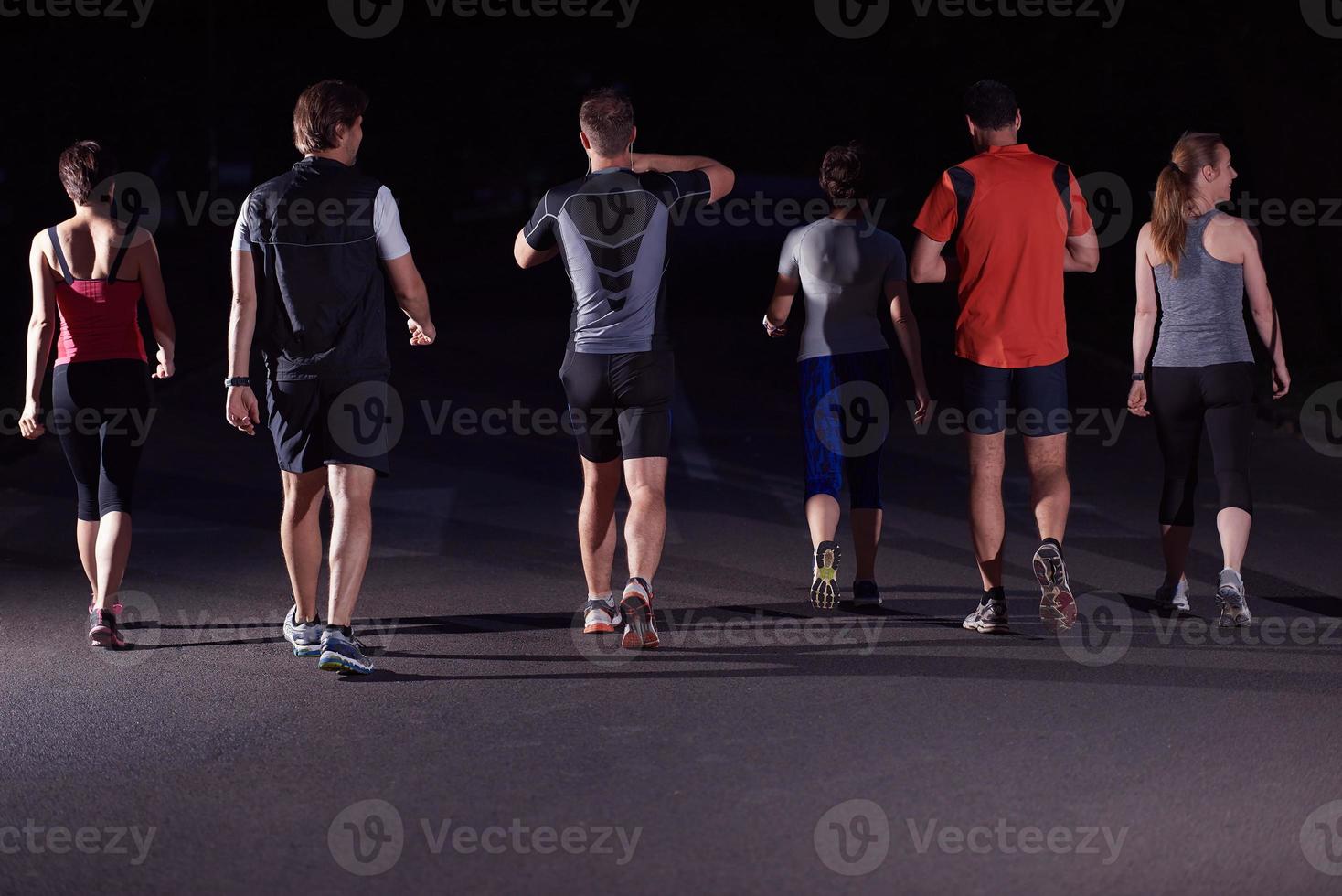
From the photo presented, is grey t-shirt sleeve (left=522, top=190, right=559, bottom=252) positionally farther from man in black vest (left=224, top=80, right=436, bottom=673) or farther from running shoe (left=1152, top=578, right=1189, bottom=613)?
running shoe (left=1152, top=578, right=1189, bottom=613)

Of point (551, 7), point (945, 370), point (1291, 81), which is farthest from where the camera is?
point (551, 7)

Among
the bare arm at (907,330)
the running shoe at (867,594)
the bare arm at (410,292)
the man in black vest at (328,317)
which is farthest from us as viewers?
the running shoe at (867,594)

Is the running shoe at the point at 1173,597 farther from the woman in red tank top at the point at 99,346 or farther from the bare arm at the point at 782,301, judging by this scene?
the woman in red tank top at the point at 99,346

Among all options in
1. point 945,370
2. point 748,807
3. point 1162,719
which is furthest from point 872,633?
point 945,370

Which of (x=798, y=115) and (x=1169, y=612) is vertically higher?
(x=798, y=115)

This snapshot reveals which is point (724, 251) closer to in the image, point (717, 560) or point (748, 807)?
point (717, 560)

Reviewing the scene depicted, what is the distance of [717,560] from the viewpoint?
9.50m

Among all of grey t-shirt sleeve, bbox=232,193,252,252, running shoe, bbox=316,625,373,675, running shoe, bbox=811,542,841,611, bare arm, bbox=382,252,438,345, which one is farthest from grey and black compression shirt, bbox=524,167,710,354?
running shoe, bbox=316,625,373,675

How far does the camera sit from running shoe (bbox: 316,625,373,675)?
6875 millimetres

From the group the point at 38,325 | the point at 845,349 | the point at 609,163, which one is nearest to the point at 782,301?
the point at 845,349

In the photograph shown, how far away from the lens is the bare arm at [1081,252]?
24.7ft

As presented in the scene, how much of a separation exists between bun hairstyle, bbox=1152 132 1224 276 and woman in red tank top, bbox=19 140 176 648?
13.8ft

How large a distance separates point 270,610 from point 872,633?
2.78 metres

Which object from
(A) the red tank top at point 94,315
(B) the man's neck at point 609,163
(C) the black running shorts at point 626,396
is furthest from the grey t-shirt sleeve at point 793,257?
(A) the red tank top at point 94,315
